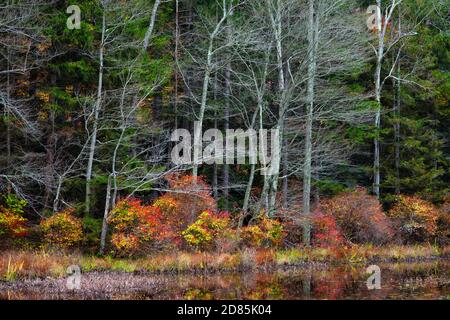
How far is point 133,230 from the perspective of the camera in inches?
723

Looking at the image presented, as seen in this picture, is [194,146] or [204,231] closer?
[204,231]

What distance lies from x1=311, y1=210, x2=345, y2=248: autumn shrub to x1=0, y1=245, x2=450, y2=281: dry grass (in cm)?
63

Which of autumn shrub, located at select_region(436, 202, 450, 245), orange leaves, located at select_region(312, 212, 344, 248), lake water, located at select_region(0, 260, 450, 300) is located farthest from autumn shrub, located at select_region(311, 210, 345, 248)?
autumn shrub, located at select_region(436, 202, 450, 245)

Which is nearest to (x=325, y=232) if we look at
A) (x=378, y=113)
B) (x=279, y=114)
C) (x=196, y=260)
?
(x=279, y=114)

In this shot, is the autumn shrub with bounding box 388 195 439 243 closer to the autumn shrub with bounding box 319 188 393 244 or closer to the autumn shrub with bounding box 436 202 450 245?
the autumn shrub with bounding box 436 202 450 245

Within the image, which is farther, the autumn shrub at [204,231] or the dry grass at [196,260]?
A: the autumn shrub at [204,231]

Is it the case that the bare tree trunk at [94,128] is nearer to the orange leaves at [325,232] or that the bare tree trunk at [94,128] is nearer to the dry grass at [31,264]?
the dry grass at [31,264]

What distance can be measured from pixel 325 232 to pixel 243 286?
8171mm

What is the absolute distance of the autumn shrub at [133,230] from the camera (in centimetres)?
1813

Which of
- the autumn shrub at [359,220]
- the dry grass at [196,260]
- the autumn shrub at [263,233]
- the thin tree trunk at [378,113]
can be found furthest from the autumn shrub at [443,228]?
the autumn shrub at [263,233]

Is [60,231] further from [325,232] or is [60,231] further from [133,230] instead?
[325,232]

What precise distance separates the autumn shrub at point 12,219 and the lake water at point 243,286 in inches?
160

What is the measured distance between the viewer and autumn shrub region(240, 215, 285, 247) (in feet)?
67.3
